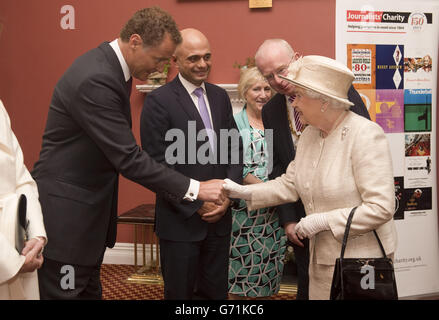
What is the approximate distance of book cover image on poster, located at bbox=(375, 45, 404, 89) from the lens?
4.01m

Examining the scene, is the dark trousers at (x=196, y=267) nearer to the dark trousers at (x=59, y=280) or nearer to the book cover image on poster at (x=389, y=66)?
the dark trousers at (x=59, y=280)

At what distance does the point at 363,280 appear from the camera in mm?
1854

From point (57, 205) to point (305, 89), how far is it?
125 cm

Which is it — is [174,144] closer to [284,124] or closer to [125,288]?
[284,124]

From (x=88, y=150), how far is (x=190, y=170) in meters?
0.66


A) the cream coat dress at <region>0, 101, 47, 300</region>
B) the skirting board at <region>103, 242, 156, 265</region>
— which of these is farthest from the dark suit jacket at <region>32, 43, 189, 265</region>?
A: the skirting board at <region>103, 242, 156, 265</region>

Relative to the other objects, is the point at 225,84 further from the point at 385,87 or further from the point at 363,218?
the point at 363,218

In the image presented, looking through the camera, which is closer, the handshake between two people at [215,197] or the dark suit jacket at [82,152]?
the dark suit jacket at [82,152]

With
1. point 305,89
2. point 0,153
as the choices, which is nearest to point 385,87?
point 305,89

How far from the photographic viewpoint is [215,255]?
278 centimetres

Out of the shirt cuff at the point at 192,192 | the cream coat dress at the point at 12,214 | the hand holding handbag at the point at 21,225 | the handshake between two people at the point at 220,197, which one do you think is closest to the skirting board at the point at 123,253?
the handshake between two people at the point at 220,197

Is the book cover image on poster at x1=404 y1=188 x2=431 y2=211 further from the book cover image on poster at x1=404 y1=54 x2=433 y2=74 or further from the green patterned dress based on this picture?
the green patterned dress

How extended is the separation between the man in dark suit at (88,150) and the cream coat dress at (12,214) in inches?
12.5

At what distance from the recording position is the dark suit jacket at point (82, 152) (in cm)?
213
